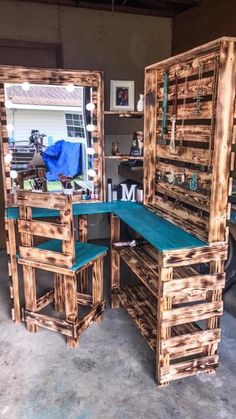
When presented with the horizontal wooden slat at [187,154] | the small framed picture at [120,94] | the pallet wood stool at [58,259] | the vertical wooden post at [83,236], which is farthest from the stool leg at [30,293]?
the small framed picture at [120,94]

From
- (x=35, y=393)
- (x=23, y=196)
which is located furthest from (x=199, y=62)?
(x=35, y=393)

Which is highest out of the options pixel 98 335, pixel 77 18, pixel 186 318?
pixel 77 18

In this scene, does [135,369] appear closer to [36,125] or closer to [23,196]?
[23,196]

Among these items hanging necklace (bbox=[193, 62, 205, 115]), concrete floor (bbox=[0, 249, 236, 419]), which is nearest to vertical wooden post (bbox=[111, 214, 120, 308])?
concrete floor (bbox=[0, 249, 236, 419])

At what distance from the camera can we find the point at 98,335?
8.31ft

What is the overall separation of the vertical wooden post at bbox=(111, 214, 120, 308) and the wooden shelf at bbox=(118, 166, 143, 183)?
0.67 metres

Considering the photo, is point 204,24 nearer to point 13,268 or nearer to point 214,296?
point 214,296

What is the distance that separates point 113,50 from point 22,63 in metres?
1.00

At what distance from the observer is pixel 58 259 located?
7.53 ft

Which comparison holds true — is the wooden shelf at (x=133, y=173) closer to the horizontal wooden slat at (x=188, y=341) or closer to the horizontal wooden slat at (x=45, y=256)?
the horizontal wooden slat at (x=45, y=256)

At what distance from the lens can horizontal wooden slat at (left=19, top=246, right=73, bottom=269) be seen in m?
2.27

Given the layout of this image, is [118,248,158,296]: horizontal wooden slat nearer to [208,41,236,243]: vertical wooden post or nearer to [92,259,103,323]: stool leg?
[92,259,103,323]: stool leg

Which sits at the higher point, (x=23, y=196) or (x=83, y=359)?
(x=23, y=196)

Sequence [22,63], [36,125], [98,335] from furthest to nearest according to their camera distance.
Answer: [22,63] < [36,125] < [98,335]
